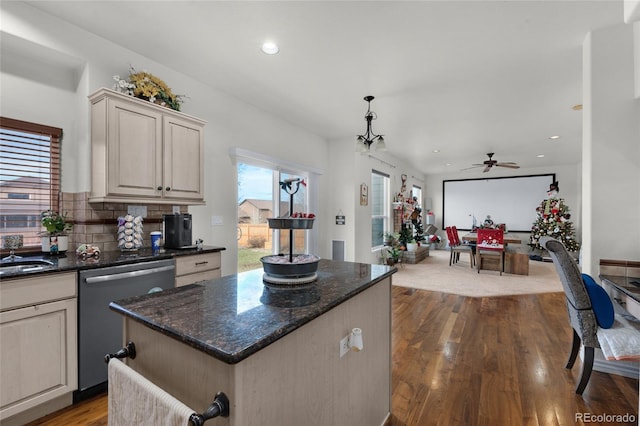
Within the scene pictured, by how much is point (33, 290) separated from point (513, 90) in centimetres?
467

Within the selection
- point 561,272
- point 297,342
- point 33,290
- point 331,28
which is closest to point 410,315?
point 561,272

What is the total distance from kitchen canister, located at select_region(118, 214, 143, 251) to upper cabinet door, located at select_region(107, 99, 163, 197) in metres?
0.23

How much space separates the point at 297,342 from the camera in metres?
1.00

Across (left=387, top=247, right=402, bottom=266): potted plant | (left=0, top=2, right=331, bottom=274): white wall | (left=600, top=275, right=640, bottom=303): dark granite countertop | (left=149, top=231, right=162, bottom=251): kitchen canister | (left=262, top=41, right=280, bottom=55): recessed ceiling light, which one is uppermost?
(left=262, top=41, right=280, bottom=55): recessed ceiling light

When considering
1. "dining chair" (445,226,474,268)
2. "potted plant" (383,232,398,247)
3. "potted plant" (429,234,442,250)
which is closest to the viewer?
"dining chair" (445,226,474,268)

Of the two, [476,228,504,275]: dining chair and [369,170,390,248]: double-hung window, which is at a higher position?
[369,170,390,248]: double-hung window

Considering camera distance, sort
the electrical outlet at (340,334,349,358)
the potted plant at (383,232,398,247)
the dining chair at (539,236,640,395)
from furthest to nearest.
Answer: the potted plant at (383,232,398,247) → the dining chair at (539,236,640,395) → the electrical outlet at (340,334,349,358)

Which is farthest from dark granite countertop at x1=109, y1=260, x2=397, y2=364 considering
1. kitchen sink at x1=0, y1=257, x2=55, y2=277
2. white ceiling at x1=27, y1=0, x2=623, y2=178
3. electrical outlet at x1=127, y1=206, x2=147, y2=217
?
white ceiling at x1=27, y1=0, x2=623, y2=178

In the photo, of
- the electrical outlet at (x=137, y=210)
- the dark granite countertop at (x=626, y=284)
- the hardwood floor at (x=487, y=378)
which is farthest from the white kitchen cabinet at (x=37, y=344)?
the dark granite countertop at (x=626, y=284)

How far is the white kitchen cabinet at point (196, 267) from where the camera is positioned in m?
2.40

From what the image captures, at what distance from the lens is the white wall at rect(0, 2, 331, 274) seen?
6.82ft

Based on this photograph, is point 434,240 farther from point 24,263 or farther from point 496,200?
point 24,263

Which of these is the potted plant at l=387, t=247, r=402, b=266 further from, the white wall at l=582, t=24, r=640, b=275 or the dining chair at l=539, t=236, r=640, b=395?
the dining chair at l=539, t=236, r=640, b=395

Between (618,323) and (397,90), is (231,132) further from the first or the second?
(618,323)
